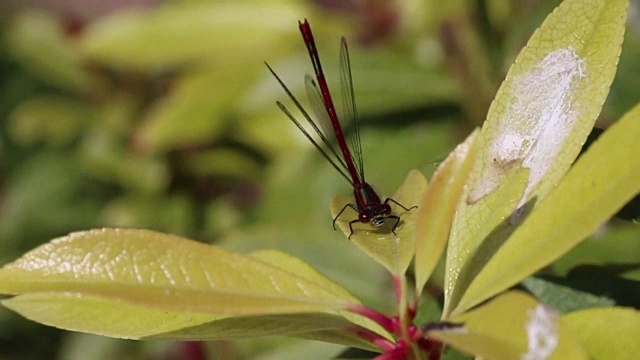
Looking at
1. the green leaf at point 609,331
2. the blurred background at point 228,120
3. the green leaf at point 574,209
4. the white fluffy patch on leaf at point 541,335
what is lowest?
the white fluffy patch on leaf at point 541,335

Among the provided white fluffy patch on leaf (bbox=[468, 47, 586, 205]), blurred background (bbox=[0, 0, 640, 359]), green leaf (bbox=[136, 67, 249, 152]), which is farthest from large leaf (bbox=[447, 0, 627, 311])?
green leaf (bbox=[136, 67, 249, 152])

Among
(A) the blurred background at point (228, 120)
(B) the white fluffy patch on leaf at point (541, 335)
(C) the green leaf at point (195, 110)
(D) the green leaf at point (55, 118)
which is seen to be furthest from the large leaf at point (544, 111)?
(D) the green leaf at point (55, 118)

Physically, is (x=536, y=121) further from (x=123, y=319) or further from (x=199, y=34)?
(x=199, y=34)

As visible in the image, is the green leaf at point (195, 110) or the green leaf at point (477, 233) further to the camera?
the green leaf at point (195, 110)

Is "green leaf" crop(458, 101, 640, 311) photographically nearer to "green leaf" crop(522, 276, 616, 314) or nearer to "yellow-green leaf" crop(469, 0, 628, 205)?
"yellow-green leaf" crop(469, 0, 628, 205)

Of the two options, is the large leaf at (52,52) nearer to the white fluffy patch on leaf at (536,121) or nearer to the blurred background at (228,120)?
the blurred background at (228,120)

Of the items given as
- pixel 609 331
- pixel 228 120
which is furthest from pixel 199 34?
pixel 609 331
